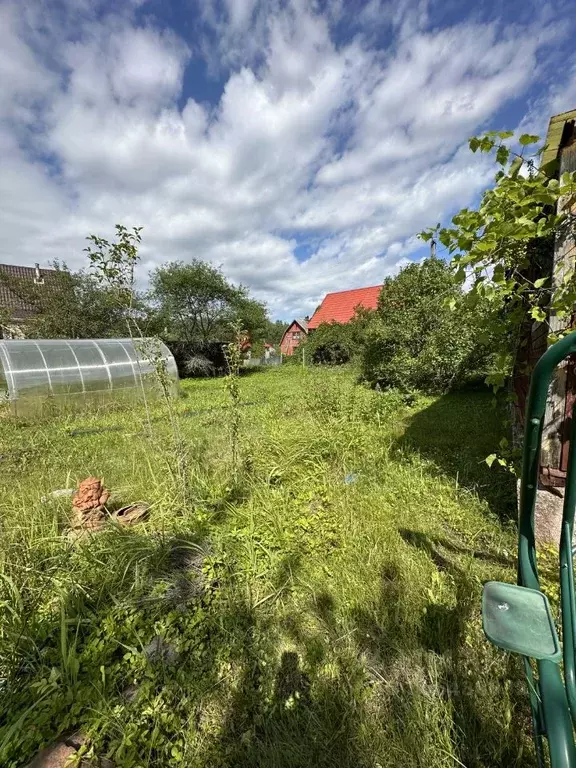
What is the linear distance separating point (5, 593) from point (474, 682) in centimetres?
281

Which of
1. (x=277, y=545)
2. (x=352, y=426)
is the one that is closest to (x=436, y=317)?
(x=352, y=426)

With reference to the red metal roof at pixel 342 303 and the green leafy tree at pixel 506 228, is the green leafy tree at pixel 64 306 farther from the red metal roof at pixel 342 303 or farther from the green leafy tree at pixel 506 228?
the red metal roof at pixel 342 303

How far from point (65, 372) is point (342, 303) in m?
21.8

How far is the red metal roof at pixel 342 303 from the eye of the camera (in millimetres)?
25078

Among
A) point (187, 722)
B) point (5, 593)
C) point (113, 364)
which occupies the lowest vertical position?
point (187, 722)

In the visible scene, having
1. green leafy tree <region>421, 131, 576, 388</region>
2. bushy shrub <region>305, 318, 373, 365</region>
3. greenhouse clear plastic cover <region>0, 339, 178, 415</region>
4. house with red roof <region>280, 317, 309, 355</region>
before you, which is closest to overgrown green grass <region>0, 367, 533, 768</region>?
green leafy tree <region>421, 131, 576, 388</region>

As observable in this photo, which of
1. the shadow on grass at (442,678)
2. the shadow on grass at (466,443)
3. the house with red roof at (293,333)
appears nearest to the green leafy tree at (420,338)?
the shadow on grass at (466,443)

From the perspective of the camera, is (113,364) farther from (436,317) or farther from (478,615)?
(478,615)

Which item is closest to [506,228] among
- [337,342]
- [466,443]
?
[466,443]

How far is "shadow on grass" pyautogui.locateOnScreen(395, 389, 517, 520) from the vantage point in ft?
10.9

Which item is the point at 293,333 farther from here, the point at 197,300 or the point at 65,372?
the point at 65,372

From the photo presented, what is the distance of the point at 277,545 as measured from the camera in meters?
2.69

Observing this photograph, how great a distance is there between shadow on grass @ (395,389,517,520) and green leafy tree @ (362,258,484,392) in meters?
1.06

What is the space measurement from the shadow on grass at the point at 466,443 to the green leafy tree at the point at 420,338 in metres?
1.06
